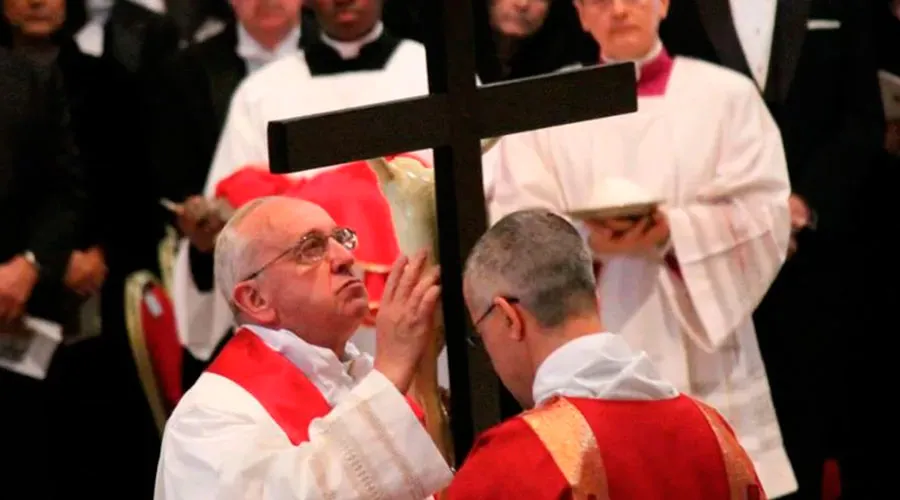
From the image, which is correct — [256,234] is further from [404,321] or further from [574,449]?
[574,449]

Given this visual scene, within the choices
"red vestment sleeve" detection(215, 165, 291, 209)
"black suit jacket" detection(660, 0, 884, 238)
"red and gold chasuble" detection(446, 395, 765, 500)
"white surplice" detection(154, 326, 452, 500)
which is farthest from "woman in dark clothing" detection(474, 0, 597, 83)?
"red and gold chasuble" detection(446, 395, 765, 500)

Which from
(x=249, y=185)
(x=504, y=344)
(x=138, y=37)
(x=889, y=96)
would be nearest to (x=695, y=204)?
(x=889, y=96)

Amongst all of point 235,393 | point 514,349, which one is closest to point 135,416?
point 235,393

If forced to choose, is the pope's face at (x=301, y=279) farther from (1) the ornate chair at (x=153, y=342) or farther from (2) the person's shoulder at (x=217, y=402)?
(1) the ornate chair at (x=153, y=342)

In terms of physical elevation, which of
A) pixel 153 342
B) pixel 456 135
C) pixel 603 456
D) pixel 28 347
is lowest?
pixel 153 342

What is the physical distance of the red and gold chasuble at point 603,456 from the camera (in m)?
2.57

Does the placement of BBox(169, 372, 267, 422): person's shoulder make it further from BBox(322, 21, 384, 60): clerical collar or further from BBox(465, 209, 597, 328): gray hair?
BBox(322, 21, 384, 60): clerical collar

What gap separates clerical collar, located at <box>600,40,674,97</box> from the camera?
170 inches

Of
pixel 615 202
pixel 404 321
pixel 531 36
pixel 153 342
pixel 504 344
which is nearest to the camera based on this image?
pixel 504 344

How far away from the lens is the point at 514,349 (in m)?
2.69

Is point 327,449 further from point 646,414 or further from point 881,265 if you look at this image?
point 881,265

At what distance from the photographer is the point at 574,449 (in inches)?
102

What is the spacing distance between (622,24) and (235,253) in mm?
1575

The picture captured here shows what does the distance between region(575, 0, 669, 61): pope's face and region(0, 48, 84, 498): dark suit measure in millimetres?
1492
